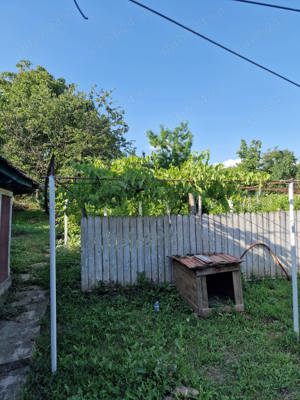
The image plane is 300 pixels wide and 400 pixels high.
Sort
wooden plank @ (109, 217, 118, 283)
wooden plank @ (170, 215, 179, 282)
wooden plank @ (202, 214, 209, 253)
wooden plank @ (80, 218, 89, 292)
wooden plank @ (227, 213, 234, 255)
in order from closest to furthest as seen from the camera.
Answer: wooden plank @ (80, 218, 89, 292), wooden plank @ (109, 217, 118, 283), wooden plank @ (170, 215, 179, 282), wooden plank @ (202, 214, 209, 253), wooden plank @ (227, 213, 234, 255)

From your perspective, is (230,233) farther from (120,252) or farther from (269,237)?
(120,252)

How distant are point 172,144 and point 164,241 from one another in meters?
13.3

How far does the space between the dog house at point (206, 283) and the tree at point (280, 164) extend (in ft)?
71.1

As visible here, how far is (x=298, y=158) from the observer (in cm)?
3083

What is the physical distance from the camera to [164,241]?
465 centimetres

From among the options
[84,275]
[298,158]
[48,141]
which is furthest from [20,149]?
[298,158]

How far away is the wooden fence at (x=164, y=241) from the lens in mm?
4414

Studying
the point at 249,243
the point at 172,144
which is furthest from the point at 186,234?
the point at 172,144

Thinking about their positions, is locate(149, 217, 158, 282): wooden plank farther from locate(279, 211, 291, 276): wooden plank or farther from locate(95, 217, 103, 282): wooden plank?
locate(279, 211, 291, 276): wooden plank

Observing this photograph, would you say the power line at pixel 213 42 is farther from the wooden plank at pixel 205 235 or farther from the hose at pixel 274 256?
the hose at pixel 274 256

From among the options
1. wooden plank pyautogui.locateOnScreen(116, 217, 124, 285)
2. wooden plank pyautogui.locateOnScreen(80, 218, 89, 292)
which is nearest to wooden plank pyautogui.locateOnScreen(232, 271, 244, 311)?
wooden plank pyautogui.locateOnScreen(116, 217, 124, 285)

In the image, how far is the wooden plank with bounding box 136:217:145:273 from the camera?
179 inches

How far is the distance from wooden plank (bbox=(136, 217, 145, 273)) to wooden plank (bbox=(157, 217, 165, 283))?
0.88ft

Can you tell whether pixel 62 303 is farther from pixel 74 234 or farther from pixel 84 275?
pixel 74 234
